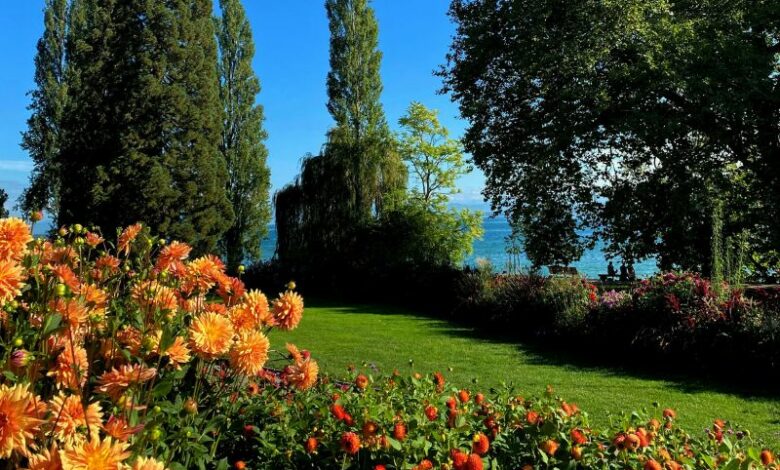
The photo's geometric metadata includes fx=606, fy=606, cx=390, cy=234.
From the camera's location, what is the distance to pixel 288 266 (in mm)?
17953

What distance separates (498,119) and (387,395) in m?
13.0

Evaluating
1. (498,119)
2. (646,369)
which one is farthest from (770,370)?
(498,119)

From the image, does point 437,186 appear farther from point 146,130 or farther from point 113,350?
point 113,350

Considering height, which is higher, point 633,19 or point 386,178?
point 633,19

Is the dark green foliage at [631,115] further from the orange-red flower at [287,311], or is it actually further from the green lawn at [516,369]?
the orange-red flower at [287,311]

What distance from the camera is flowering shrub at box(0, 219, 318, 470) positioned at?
1099 mm

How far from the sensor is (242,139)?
24.2 metres

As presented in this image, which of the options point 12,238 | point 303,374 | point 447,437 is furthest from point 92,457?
point 447,437

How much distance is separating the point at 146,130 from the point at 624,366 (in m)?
15.2

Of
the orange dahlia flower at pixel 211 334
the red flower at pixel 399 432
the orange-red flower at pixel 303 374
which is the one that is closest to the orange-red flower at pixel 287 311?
the orange-red flower at pixel 303 374

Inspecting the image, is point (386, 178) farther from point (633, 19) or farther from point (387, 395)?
point (387, 395)

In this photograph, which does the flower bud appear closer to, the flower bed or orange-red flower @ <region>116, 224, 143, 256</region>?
the flower bed

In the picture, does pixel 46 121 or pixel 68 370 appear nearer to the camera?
pixel 68 370

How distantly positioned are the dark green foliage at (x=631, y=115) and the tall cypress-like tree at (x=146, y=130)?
843 cm
